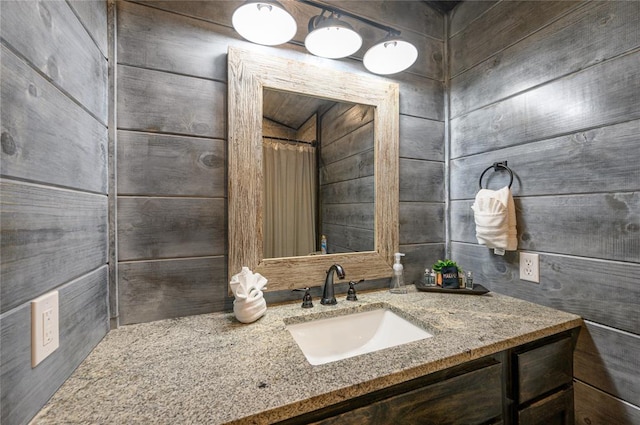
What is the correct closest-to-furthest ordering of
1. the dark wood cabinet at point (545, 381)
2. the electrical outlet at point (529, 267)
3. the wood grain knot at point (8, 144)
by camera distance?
the wood grain knot at point (8, 144), the dark wood cabinet at point (545, 381), the electrical outlet at point (529, 267)

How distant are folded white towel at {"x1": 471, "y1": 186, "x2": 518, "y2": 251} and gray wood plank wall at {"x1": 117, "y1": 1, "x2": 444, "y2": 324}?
3.09 feet

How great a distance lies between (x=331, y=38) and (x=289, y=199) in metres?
0.67

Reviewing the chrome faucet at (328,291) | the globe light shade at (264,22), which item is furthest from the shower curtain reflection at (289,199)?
the globe light shade at (264,22)

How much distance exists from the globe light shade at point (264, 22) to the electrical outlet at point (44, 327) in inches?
38.5

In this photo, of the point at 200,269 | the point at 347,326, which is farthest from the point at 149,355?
→ the point at 347,326

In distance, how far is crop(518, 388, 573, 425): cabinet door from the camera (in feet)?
2.81

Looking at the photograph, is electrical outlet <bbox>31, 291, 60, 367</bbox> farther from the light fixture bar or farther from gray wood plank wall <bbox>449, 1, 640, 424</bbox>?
gray wood plank wall <bbox>449, 1, 640, 424</bbox>

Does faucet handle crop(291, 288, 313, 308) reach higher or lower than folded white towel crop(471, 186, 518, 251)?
lower

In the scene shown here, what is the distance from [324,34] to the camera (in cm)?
106

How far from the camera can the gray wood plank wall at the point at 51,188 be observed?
0.47m

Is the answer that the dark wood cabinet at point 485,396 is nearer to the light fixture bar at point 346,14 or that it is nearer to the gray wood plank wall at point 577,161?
the gray wood plank wall at point 577,161

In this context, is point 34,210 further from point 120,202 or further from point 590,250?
point 590,250

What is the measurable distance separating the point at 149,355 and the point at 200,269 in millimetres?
323

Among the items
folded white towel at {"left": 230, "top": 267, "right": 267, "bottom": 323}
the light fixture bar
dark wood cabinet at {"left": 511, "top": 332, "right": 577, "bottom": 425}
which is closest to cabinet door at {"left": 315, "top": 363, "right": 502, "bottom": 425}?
dark wood cabinet at {"left": 511, "top": 332, "right": 577, "bottom": 425}
